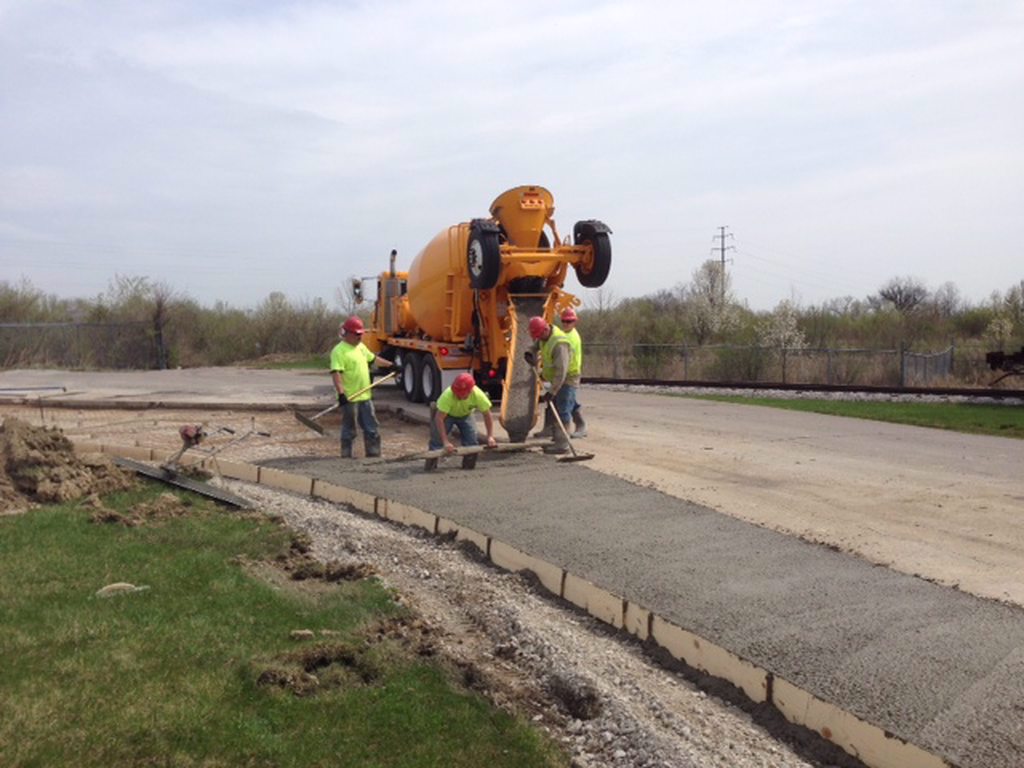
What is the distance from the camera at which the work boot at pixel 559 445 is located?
39.5ft

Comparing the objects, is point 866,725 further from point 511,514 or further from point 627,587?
point 511,514

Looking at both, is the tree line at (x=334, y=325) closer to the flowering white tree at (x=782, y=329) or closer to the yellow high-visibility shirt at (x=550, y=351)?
the flowering white tree at (x=782, y=329)

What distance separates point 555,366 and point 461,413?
163 cm

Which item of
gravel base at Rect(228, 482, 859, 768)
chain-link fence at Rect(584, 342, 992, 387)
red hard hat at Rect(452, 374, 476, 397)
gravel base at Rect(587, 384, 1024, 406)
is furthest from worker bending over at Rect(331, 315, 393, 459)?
chain-link fence at Rect(584, 342, 992, 387)

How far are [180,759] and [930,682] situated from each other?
3.56 m

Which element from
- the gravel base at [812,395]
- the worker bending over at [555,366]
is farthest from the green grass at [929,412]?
the worker bending over at [555,366]

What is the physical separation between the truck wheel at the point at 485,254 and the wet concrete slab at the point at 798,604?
Answer: 4999 mm

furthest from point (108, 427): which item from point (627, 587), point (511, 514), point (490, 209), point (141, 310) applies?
point (141, 310)

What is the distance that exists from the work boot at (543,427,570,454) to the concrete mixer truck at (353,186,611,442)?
1076 millimetres

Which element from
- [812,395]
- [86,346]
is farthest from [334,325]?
[812,395]

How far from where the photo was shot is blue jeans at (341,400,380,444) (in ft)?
40.4

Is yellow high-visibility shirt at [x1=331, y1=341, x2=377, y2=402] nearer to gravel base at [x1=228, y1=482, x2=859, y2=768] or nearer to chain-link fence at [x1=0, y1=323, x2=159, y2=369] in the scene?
gravel base at [x1=228, y1=482, x2=859, y2=768]

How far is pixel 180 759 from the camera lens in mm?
4480

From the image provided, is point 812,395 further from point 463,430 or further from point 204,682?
point 204,682
